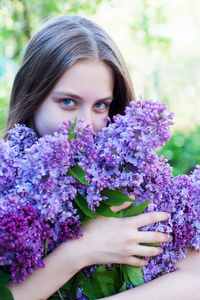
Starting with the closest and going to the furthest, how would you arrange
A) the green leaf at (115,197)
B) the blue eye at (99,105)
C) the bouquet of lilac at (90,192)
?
1. the bouquet of lilac at (90,192)
2. the green leaf at (115,197)
3. the blue eye at (99,105)

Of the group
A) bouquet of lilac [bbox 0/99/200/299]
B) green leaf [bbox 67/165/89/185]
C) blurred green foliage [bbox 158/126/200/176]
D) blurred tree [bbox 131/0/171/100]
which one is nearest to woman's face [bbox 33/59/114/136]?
bouquet of lilac [bbox 0/99/200/299]

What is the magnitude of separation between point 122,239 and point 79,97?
647mm

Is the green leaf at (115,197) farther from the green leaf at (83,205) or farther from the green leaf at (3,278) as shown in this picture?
the green leaf at (3,278)

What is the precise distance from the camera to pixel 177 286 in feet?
4.50

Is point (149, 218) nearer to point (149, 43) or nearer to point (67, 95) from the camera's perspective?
point (67, 95)

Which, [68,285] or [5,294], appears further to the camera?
[68,285]

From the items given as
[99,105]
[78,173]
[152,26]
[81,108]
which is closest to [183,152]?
[99,105]

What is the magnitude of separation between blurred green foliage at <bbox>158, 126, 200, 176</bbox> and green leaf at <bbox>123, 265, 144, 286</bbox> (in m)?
3.24

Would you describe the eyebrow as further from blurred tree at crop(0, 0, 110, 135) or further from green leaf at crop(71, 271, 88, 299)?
blurred tree at crop(0, 0, 110, 135)

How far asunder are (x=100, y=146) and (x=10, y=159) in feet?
1.06

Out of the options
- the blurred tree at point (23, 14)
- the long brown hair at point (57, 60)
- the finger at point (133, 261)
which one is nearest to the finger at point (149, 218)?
the finger at point (133, 261)

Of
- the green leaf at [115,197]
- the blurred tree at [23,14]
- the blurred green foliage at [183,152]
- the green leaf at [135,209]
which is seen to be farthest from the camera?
the blurred tree at [23,14]

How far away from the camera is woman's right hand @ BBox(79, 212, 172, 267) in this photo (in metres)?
1.34

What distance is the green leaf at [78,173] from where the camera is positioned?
3.87ft
